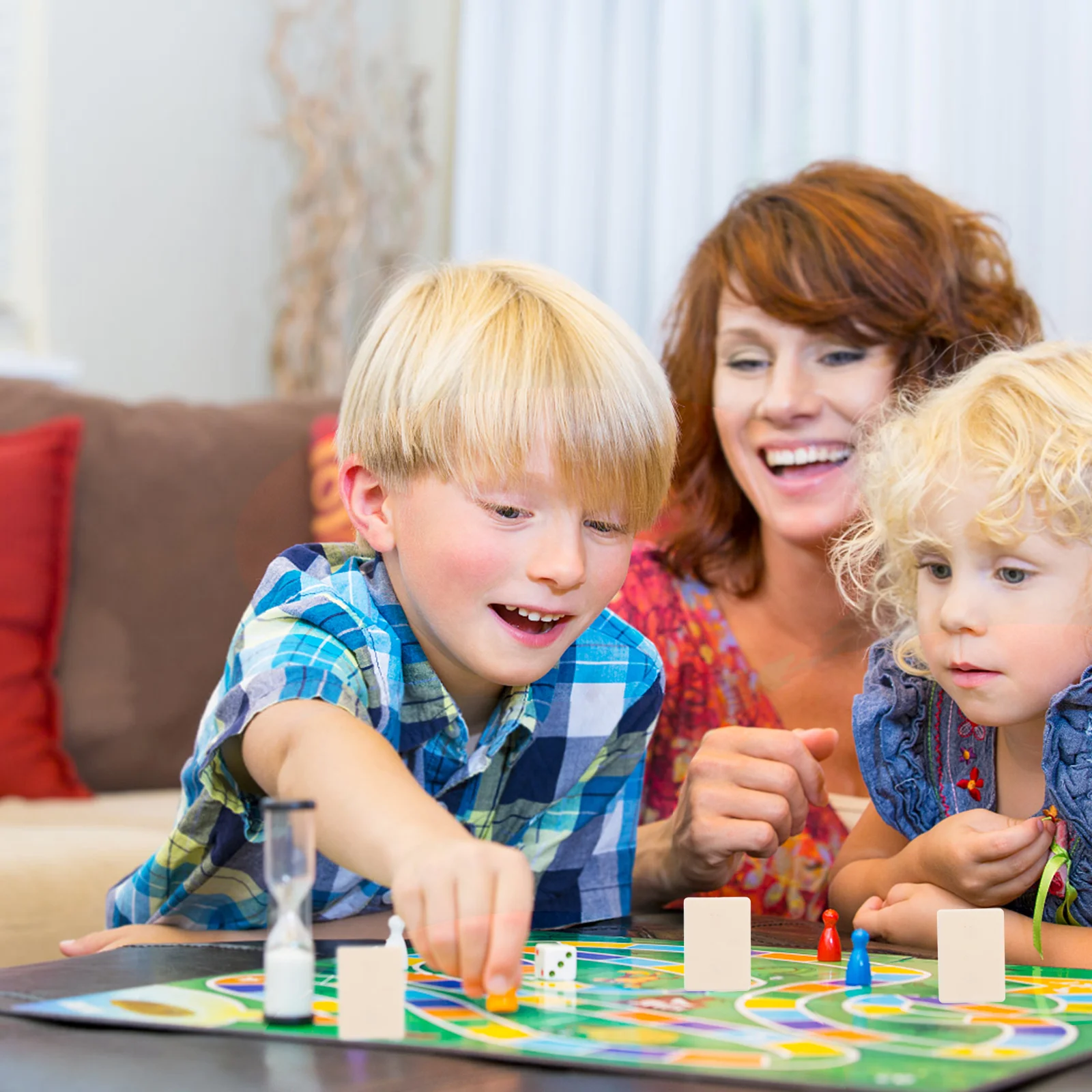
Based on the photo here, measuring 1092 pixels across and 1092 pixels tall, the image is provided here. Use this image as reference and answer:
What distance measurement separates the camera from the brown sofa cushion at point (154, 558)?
2.08 metres

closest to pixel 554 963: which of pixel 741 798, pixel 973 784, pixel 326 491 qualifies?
pixel 741 798

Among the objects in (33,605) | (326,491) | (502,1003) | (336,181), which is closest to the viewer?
(502,1003)

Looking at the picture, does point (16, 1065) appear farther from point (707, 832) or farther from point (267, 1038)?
point (707, 832)

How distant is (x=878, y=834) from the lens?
121cm

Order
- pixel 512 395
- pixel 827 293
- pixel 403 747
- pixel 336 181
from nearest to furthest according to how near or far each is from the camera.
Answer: pixel 512 395 → pixel 403 747 → pixel 827 293 → pixel 336 181

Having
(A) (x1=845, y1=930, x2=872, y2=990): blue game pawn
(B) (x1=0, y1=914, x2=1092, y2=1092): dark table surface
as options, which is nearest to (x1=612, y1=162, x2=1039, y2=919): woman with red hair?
(A) (x1=845, y1=930, x2=872, y2=990): blue game pawn

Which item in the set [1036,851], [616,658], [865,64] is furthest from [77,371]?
[1036,851]

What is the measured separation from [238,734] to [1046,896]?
1.86 ft

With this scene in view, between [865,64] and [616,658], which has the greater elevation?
[865,64]

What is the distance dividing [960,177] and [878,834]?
6.57ft

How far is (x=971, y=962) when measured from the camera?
735 mm

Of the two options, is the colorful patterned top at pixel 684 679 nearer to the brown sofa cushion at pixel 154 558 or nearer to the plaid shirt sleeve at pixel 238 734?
the plaid shirt sleeve at pixel 238 734

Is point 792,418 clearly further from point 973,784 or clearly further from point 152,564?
point 152,564

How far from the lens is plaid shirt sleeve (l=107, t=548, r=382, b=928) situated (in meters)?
0.89
